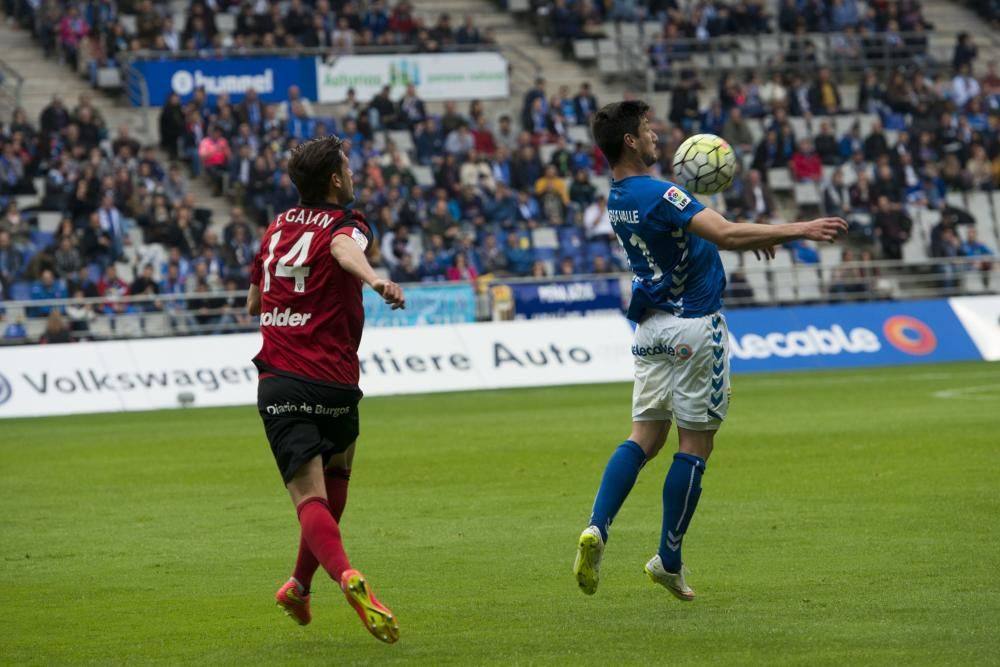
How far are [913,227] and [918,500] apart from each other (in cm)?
2477

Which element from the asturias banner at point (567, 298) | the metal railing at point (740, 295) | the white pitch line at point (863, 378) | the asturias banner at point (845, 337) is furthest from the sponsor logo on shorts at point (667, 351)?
the asturias banner at point (567, 298)

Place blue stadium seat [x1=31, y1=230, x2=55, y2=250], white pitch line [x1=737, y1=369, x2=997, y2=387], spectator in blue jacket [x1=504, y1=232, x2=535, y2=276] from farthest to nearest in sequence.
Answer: spectator in blue jacket [x1=504, y1=232, x2=535, y2=276] → blue stadium seat [x1=31, y1=230, x2=55, y2=250] → white pitch line [x1=737, y1=369, x2=997, y2=387]

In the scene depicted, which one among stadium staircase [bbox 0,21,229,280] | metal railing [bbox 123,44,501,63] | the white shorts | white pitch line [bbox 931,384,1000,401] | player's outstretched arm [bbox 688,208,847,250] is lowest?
white pitch line [bbox 931,384,1000,401]

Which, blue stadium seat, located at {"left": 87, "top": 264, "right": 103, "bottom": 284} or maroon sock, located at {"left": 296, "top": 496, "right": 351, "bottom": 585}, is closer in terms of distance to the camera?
maroon sock, located at {"left": 296, "top": 496, "right": 351, "bottom": 585}

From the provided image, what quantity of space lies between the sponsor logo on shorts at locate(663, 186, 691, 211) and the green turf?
1907mm

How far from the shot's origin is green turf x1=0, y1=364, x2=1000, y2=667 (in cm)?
721

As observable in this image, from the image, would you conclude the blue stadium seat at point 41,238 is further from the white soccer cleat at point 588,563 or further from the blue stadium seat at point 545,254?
the white soccer cleat at point 588,563

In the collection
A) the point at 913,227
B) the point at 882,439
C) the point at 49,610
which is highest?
the point at 49,610

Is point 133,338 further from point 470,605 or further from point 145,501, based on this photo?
point 470,605

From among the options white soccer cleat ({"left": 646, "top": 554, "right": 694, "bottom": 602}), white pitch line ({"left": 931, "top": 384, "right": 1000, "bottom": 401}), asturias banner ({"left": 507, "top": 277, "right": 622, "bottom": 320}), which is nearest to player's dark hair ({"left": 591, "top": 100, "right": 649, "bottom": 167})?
white soccer cleat ({"left": 646, "top": 554, "right": 694, "bottom": 602})

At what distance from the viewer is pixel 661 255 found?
8188 mm

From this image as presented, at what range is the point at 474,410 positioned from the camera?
22.3 metres

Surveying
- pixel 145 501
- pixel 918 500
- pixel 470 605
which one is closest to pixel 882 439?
pixel 918 500

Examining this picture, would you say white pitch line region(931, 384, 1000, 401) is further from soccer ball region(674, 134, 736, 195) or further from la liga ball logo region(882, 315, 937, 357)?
soccer ball region(674, 134, 736, 195)
